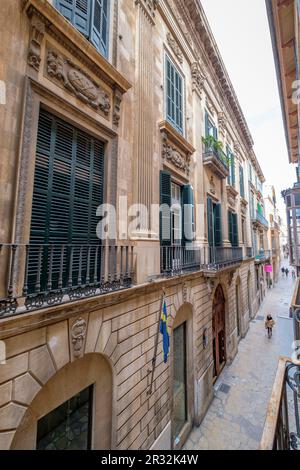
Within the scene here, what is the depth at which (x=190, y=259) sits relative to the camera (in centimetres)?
839

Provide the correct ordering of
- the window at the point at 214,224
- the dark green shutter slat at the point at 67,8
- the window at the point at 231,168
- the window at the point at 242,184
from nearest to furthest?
the dark green shutter slat at the point at 67,8 < the window at the point at 214,224 < the window at the point at 231,168 < the window at the point at 242,184

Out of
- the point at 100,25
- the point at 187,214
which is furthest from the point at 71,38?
the point at 187,214

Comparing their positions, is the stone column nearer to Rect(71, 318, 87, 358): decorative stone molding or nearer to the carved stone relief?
the carved stone relief

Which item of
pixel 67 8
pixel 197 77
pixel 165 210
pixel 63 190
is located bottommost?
pixel 63 190

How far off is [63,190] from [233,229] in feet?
43.7

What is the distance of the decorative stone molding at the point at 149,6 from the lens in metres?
6.52

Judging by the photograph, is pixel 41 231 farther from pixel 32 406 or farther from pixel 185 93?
pixel 185 93

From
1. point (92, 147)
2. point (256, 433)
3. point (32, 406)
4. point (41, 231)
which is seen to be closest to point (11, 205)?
point (41, 231)

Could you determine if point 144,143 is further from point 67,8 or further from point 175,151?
point 67,8

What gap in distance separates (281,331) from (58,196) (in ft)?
61.4

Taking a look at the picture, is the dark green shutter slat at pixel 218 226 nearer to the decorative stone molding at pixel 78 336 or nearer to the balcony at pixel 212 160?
the balcony at pixel 212 160

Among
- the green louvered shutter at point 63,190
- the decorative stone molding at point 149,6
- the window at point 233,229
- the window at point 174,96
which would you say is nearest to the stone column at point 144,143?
the decorative stone molding at point 149,6

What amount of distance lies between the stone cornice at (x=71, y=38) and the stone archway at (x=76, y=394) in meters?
5.98

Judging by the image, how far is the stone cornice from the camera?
11.9ft
